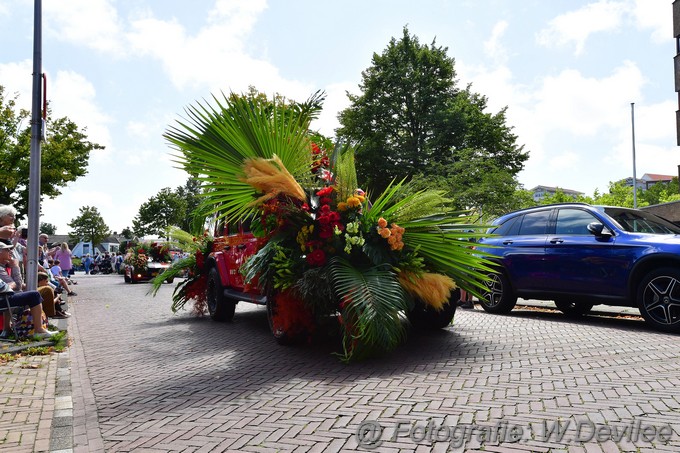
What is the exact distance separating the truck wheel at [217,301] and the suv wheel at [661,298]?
19.7ft

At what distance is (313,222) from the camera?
623cm

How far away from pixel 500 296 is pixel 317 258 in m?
4.80

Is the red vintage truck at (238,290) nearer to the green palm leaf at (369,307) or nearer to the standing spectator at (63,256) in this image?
the green palm leaf at (369,307)

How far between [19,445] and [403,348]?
12.9ft

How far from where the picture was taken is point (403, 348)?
654cm

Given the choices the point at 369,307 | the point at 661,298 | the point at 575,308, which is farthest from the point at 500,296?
the point at 369,307

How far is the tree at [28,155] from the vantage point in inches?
1028

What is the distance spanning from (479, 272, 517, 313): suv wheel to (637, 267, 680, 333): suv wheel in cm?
237

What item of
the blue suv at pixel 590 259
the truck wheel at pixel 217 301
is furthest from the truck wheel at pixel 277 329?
the truck wheel at pixel 217 301

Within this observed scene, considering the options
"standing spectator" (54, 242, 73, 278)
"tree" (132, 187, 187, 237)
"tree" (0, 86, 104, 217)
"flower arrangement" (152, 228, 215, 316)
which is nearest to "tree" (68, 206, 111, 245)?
"tree" (132, 187, 187, 237)

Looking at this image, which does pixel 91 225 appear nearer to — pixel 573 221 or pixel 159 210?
pixel 159 210

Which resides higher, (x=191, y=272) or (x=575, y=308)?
(x=191, y=272)

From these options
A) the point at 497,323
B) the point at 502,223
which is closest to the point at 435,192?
the point at 497,323

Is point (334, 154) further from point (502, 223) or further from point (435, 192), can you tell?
point (502, 223)
